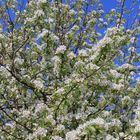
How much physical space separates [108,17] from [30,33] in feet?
15.1

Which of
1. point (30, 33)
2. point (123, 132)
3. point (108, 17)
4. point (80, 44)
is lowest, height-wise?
point (123, 132)

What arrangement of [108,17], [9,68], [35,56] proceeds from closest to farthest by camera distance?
[9,68], [35,56], [108,17]

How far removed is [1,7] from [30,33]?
3987mm

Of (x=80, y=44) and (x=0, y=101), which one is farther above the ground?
(x=80, y=44)

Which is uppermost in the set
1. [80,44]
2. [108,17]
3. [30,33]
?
[108,17]

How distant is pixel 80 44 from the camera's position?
1346 centimetres

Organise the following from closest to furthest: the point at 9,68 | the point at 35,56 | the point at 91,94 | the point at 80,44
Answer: the point at 91,94, the point at 9,68, the point at 35,56, the point at 80,44

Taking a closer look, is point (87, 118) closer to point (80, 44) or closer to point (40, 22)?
point (40, 22)

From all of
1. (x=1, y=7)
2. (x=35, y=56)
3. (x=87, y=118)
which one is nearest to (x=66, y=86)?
(x=87, y=118)

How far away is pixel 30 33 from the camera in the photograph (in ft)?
34.6

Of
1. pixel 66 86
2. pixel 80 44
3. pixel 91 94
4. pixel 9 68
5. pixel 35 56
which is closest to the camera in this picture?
pixel 66 86

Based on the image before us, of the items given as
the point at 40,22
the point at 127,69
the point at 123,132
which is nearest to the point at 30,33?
the point at 40,22

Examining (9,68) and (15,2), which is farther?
(15,2)

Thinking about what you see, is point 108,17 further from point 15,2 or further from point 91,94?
point 91,94
